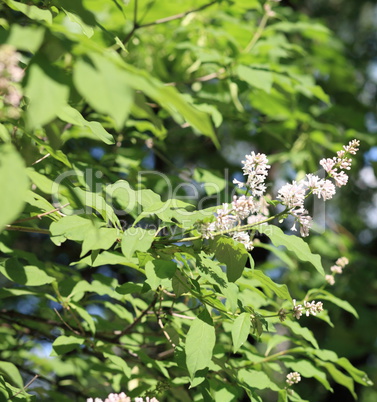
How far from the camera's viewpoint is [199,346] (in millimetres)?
1344

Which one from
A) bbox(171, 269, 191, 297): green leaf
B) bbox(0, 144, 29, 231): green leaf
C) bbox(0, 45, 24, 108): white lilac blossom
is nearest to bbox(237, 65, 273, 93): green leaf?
bbox(171, 269, 191, 297): green leaf

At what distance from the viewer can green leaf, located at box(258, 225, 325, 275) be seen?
1.35m

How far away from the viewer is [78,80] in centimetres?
74

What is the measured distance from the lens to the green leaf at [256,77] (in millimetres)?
2204

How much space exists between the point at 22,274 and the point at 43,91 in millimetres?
1043

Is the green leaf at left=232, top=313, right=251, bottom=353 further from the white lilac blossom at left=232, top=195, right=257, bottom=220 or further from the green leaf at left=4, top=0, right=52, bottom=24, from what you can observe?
the green leaf at left=4, top=0, right=52, bottom=24

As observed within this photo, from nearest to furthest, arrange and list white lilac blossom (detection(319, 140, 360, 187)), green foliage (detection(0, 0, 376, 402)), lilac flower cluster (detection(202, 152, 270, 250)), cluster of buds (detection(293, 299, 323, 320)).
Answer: green foliage (detection(0, 0, 376, 402))
lilac flower cluster (detection(202, 152, 270, 250))
white lilac blossom (detection(319, 140, 360, 187))
cluster of buds (detection(293, 299, 323, 320))

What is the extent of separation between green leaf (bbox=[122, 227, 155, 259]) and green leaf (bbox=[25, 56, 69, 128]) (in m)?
0.48

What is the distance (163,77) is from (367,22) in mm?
6379

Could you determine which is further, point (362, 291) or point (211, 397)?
point (362, 291)

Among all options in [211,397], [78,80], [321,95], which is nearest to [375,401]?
[321,95]

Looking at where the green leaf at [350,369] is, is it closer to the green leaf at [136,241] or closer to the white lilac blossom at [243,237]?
the white lilac blossom at [243,237]

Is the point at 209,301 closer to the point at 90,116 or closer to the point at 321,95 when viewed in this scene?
the point at 90,116

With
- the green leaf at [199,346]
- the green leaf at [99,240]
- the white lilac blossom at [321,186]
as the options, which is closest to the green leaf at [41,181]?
the green leaf at [99,240]
